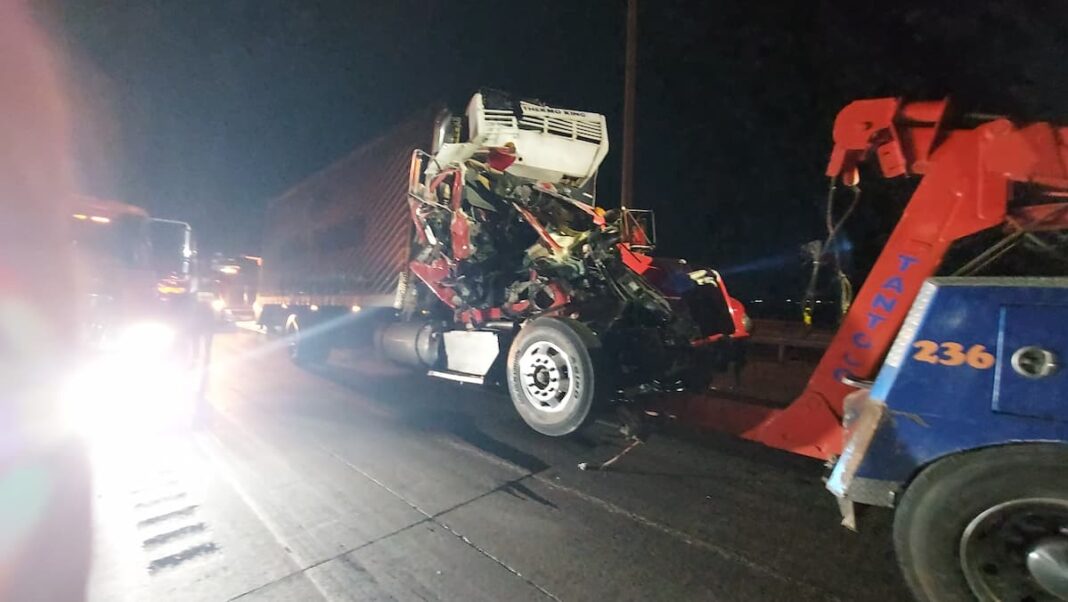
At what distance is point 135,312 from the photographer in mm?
8172

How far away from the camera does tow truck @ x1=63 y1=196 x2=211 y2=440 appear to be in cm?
735

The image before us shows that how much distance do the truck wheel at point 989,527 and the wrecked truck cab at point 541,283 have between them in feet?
8.33

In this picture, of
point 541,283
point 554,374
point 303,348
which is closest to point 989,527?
point 554,374

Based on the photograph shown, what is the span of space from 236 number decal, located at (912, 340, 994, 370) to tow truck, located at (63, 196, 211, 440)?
712 cm

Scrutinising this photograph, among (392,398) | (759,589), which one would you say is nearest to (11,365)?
(392,398)

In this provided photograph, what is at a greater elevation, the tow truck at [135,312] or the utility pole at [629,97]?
the utility pole at [629,97]

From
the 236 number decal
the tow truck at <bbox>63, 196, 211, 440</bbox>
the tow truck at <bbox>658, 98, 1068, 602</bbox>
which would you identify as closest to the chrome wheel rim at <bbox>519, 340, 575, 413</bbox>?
the tow truck at <bbox>658, 98, 1068, 602</bbox>

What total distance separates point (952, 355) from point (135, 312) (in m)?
9.51

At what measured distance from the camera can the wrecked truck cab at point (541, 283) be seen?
4992mm

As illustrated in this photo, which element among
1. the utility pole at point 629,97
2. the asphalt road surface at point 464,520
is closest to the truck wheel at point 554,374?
the asphalt road surface at point 464,520

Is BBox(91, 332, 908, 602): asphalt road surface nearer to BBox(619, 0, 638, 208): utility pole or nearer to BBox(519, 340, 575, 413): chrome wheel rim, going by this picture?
BBox(519, 340, 575, 413): chrome wheel rim

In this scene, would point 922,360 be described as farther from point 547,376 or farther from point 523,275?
point 523,275

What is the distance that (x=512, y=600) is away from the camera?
8.77 feet

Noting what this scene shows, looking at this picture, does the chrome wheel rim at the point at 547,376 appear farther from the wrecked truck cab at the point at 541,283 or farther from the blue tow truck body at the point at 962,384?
the blue tow truck body at the point at 962,384
